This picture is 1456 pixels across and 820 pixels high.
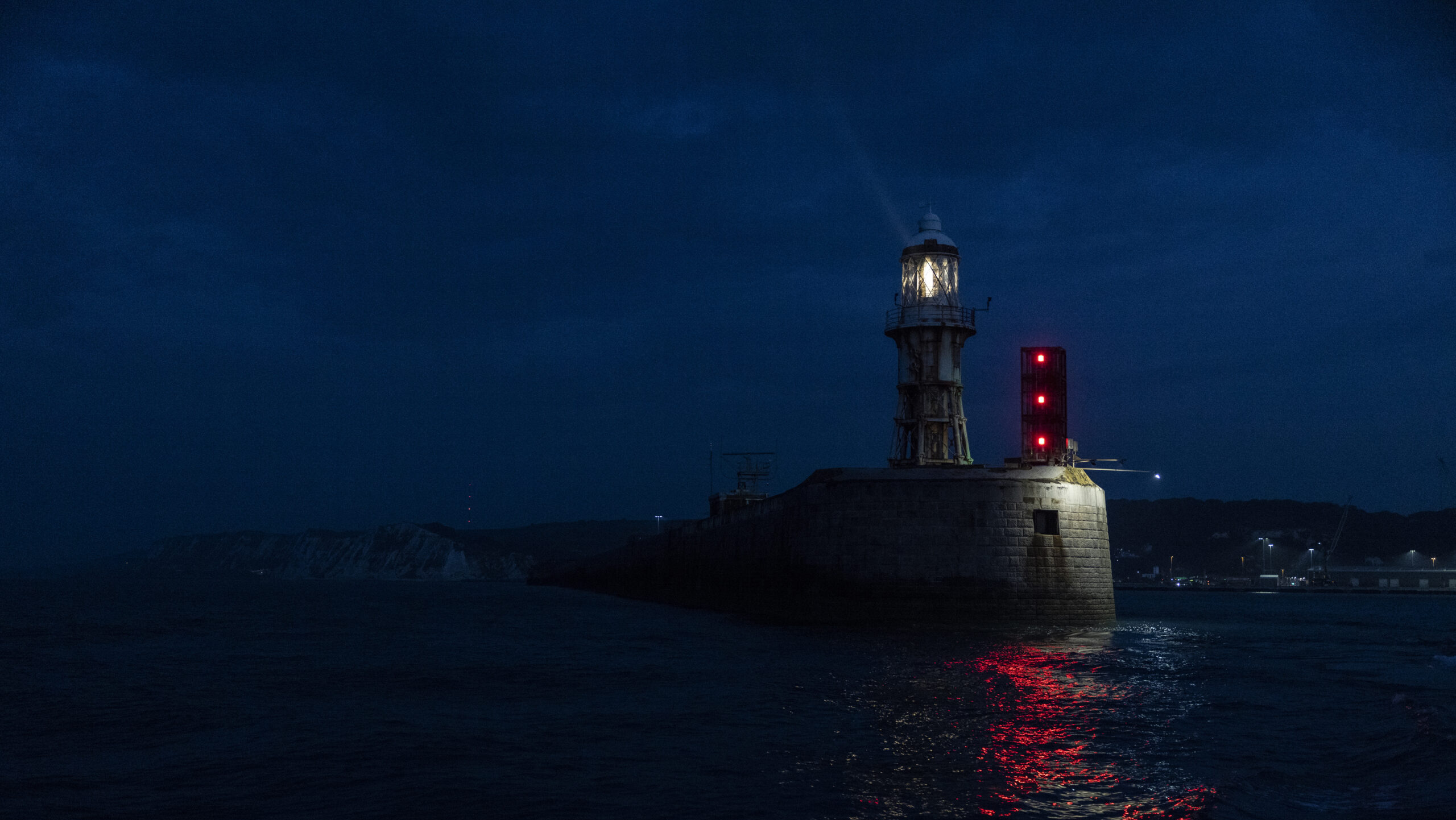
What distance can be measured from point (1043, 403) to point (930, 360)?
30.7 feet

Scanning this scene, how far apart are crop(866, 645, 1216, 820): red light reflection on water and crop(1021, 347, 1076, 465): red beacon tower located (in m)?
31.4

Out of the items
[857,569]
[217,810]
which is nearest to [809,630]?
[857,569]

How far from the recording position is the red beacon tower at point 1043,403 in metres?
51.9

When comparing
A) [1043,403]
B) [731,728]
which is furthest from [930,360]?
[731,728]

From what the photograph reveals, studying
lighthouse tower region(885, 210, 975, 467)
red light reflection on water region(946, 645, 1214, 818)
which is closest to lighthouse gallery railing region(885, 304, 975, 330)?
lighthouse tower region(885, 210, 975, 467)

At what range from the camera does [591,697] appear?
19.0 metres

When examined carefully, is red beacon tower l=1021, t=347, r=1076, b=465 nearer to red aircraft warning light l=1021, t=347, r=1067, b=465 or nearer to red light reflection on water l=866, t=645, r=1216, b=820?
red aircraft warning light l=1021, t=347, r=1067, b=465

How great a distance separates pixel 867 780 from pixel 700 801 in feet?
6.90

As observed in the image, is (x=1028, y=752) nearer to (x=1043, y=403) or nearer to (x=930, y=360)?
(x=930, y=360)

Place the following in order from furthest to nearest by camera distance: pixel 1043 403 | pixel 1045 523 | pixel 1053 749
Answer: pixel 1043 403 → pixel 1045 523 → pixel 1053 749

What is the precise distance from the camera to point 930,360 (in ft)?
151

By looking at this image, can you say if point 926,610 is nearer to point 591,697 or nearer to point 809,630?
point 809,630

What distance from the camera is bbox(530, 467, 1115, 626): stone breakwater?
34281 mm

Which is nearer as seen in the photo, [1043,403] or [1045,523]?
[1045,523]
